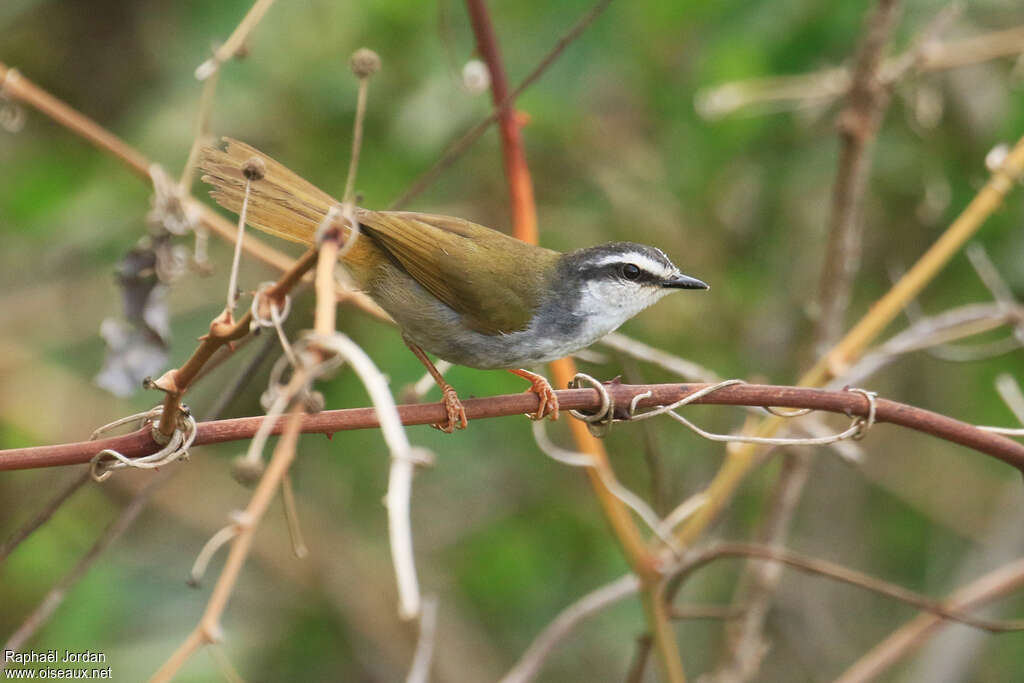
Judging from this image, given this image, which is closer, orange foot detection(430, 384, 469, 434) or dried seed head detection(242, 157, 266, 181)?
dried seed head detection(242, 157, 266, 181)

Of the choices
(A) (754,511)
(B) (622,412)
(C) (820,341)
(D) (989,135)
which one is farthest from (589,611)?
(D) (989,135)

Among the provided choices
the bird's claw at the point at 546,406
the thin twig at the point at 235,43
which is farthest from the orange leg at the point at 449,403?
the thin twig at the point at 235,43

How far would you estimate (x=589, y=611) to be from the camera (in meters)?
2.87

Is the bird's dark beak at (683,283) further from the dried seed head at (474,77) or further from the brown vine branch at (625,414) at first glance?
the brown vine branch at (625,414)

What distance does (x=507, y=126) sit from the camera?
9.82 feet

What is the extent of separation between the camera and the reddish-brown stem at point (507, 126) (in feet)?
9.26

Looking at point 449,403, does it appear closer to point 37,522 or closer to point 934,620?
point 37,522

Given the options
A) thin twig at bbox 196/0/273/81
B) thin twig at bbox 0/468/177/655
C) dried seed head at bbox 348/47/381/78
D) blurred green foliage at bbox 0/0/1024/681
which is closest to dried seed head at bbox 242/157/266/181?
dried seed head at bbox 348/47/381/78

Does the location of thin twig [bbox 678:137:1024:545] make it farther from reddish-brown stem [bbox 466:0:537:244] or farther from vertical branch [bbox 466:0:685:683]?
reddish-brown stem [bbox 466:0:537:244]

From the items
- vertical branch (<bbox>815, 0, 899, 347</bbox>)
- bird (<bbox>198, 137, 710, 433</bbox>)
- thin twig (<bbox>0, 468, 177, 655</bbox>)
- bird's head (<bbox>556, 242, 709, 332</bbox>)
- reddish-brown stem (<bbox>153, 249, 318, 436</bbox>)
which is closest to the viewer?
reddish-brown stem (<bbox>153, 249, 318, 436</bbox>)

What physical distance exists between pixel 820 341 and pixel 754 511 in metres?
1.41

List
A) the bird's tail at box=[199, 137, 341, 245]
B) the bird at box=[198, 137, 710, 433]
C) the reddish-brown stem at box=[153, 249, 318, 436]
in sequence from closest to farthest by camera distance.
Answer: the reddish-brown stem at box=[153, 249, 318, 436], the bird's tail at box=[199, 137, 341, 245], the bird at box=[198, 137, 710, 433]

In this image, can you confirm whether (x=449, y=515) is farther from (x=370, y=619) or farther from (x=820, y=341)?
(x=820, y=341)

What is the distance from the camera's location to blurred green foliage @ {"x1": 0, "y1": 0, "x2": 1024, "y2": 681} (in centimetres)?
386
